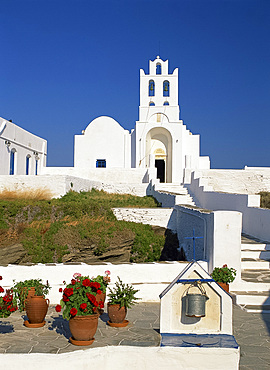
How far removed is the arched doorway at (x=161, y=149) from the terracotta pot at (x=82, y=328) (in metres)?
27.1

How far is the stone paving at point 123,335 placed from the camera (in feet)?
16.2

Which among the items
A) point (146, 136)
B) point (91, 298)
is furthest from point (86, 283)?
point (146, 136)

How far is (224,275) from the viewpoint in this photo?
319 inches

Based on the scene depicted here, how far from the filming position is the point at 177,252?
48.2ft

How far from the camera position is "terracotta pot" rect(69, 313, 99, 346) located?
493 centimetres

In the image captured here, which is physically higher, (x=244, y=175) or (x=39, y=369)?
(x=244, y=175)

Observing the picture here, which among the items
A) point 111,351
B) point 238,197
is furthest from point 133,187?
point 111,351

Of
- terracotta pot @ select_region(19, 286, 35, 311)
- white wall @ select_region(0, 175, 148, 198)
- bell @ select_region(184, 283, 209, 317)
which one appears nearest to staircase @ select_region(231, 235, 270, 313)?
bell @ select_region(184, 283, 209, 317)

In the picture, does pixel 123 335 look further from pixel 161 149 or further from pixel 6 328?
pixel 161 149

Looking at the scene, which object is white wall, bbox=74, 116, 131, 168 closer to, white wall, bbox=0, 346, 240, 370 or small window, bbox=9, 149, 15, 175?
small window, bbox=9, 149, 15, 175

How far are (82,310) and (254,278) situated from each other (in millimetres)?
5168

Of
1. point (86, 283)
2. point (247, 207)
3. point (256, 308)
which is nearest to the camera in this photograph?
point (86, 283)

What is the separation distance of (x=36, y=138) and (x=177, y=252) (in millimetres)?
18689

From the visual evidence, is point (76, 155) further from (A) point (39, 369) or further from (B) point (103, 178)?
(A) point (39, 369)
